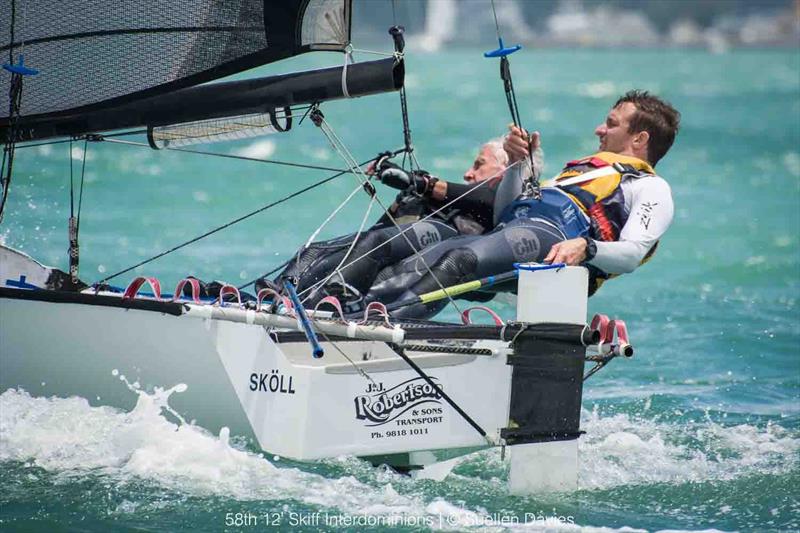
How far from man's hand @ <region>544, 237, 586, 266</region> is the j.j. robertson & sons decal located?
577mm

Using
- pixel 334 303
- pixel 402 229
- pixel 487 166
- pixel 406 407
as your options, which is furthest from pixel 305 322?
pixel 487 166

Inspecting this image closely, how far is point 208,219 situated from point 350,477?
8.58 m

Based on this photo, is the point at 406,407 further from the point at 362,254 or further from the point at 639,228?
→ the point at 639,228

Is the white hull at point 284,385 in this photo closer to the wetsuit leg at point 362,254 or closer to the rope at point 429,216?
the rope at point 429,216

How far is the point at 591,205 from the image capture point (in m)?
5.02

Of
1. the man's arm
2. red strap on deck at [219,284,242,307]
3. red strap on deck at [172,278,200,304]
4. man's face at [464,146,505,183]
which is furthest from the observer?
man's face at [464,146,505,183]

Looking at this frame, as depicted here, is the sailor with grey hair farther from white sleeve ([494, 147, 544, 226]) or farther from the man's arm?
the man's arm

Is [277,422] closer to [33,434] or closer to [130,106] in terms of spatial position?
[33,434]

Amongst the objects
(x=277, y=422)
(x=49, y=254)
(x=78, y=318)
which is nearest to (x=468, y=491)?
(x=277, y=422)

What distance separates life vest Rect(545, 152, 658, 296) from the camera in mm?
4988

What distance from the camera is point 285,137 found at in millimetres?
19781

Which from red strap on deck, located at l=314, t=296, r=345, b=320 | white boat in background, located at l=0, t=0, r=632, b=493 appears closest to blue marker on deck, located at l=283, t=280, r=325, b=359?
white boat in background, located at l=0, t=0, r=632, b=493

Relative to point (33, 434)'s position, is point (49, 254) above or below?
above

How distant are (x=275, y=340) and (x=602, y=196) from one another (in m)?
1.33
